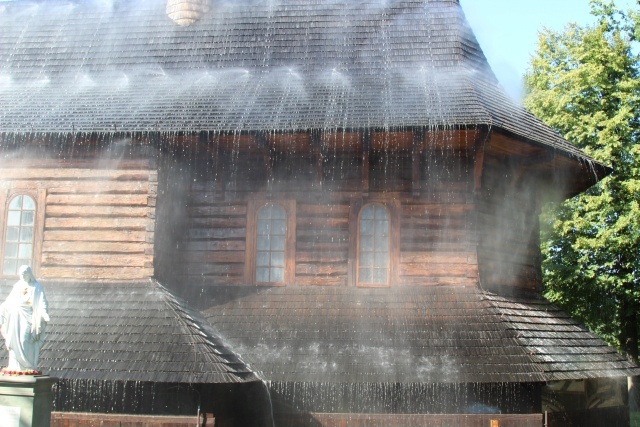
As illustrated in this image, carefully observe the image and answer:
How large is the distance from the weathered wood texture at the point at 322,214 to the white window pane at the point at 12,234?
9.56 ft

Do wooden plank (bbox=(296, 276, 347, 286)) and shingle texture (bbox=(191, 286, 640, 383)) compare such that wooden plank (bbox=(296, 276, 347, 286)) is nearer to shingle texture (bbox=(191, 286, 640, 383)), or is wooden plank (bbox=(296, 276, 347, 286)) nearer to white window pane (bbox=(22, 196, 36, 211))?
shingle texture (bbox=(191, 286, 640, 383))

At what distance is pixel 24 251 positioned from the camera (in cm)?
1478

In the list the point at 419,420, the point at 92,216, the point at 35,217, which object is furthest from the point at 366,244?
the point at 35,217

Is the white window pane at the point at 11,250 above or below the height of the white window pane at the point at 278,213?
below

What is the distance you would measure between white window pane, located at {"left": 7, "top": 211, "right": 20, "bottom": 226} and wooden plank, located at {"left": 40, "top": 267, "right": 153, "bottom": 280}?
1.13 meters

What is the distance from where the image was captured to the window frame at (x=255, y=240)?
47.8 ft

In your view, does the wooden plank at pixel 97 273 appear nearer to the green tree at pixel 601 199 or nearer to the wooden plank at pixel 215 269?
the wooden plank at pixel 215 269

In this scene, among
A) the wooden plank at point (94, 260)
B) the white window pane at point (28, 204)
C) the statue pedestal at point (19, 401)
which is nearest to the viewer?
the statue pedestal at point (19, 401)

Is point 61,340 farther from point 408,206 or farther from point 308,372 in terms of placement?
point 408,206

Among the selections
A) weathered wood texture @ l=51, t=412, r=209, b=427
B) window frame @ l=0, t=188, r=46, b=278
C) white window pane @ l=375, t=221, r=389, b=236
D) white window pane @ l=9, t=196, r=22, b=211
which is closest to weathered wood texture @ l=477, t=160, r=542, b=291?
white window pane @ l=375, t=221, r=389, b=236

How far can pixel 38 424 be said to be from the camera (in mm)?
10758

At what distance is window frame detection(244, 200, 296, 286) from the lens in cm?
1455

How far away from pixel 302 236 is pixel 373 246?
4.51 feet

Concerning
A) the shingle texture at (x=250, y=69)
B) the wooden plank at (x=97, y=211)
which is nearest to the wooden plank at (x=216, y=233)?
the wooden plank at (x=97, y=211)
